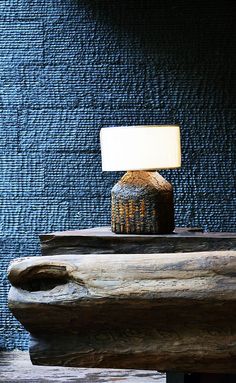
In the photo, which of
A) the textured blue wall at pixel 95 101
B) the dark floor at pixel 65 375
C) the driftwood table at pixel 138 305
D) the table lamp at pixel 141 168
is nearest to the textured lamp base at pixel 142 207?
the table lamp at pixel 141 168

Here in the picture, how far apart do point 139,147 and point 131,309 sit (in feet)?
1.78

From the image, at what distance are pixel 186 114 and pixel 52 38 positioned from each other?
0.66m

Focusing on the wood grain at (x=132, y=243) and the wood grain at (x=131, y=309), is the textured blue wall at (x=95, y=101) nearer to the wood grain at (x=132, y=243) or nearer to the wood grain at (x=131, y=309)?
the wood grain at (x=132, y=243)

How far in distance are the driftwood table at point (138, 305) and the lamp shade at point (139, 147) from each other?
9.9 inches

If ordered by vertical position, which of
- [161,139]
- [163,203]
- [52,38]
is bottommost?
[163,203]

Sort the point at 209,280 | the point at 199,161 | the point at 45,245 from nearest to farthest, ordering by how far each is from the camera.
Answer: the point at 209,280, the point at 45,245, the point at 199,161

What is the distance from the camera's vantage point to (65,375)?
3.02 m

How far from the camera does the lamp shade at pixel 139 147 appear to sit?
97.3 inches

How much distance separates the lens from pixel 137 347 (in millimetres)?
2248

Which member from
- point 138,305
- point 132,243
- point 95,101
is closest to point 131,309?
point 138,305

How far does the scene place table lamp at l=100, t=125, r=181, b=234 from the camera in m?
2.47

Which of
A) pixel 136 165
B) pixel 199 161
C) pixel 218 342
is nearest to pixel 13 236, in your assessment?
pixel 199 161

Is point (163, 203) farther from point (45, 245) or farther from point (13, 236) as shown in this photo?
point (13, 236)

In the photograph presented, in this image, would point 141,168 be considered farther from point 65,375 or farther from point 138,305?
point 65,375
